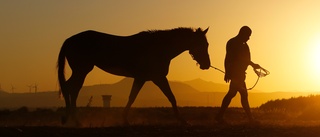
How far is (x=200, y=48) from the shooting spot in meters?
15.9

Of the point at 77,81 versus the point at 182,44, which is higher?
the point at 182,44

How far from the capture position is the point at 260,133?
11.7 m

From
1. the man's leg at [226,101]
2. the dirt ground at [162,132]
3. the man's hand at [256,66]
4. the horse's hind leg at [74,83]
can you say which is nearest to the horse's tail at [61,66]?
the horse's hind leg at [74,83]

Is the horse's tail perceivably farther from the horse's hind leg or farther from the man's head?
the man's head

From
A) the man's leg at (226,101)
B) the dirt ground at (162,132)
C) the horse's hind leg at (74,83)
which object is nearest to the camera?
the dirt ground at (162,132)

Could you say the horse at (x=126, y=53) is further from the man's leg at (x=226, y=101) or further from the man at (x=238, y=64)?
the man's leg at (x=226, y=101)

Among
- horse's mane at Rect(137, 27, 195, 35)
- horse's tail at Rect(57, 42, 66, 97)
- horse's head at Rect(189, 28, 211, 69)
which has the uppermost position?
horse's mane at Rect(137, 27, 195, 35)

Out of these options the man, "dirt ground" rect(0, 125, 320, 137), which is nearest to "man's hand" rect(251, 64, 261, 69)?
the man

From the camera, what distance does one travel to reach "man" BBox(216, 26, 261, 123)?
1558 centimetres

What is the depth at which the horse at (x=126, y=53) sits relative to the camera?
1555 centimetres

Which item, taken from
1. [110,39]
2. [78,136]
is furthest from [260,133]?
[110,39]

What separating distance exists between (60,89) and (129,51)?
2339 millimetres

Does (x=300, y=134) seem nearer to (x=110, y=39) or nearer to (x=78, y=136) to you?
(x=78, y=136)

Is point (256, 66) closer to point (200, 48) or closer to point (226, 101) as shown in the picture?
point (226, 101)
